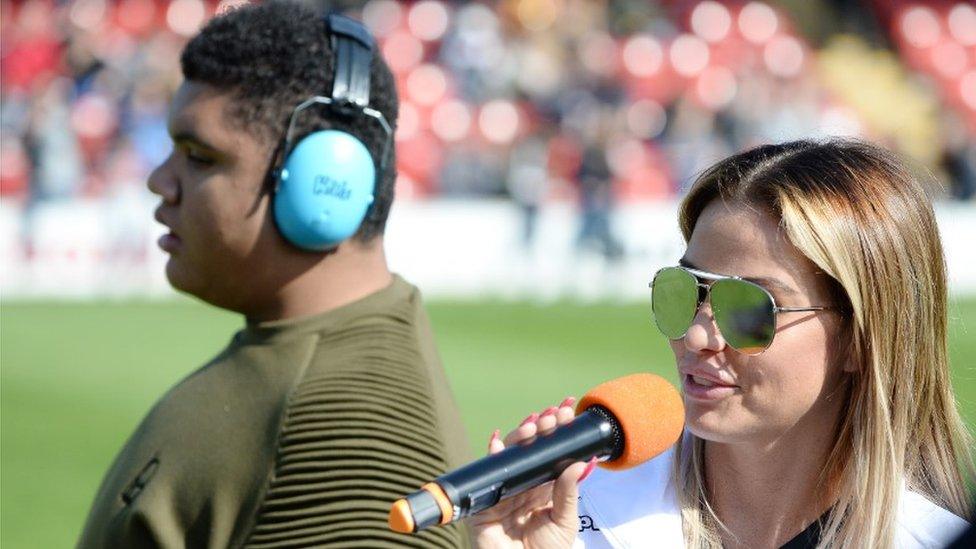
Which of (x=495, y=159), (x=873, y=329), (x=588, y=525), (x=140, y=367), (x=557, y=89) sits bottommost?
(x=140, y=367)

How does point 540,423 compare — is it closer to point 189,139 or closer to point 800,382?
point 800,382

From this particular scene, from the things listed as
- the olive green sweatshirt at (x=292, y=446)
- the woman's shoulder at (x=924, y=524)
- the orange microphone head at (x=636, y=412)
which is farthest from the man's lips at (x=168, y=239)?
the woman's shoulder at (x=924, y=524)

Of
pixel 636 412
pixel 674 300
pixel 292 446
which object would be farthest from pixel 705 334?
pixel 292 446

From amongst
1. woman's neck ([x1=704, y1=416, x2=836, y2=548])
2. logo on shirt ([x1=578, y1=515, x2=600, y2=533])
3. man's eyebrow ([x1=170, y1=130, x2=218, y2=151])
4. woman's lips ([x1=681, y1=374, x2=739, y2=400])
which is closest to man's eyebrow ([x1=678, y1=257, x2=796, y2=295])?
woman's lips ([x1=681, y1=374, x2=739, y2=400])

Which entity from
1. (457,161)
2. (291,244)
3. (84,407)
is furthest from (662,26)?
(291,244)

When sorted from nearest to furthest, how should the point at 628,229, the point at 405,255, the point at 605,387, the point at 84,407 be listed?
the point at 605,387 < the point at 84,407 < the point at 405,255 < the point at 628,229

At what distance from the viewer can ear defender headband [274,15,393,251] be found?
2693 mm

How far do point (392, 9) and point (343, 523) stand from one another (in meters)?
18.9

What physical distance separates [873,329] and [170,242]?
141 cm

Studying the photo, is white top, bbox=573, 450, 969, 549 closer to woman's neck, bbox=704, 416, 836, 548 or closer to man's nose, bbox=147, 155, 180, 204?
woman's neck, bbox=704, 416, 836, 548

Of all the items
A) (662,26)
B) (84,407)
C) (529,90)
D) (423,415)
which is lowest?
(84,407)

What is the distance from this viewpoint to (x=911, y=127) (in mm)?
21391

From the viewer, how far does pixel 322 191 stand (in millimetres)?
2666

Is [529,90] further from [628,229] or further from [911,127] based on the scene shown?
[911,127]
